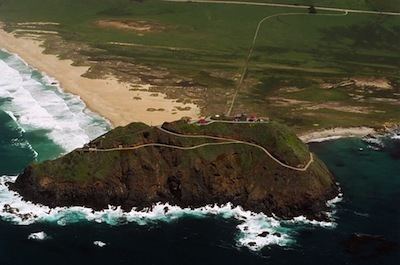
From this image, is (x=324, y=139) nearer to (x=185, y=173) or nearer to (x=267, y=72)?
(x=185, y=173)

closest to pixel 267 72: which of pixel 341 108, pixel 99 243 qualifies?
pixel 341 108

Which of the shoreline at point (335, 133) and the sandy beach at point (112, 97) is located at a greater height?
the sandy beach at point (112, 97)

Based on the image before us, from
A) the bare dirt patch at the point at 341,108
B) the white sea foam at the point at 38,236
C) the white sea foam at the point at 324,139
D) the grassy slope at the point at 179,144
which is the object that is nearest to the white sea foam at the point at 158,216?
the white sea foam at the point at 38,236

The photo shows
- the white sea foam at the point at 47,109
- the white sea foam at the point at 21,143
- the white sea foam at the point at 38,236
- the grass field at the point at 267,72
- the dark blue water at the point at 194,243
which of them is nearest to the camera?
the dark blue water at the point at 194,243

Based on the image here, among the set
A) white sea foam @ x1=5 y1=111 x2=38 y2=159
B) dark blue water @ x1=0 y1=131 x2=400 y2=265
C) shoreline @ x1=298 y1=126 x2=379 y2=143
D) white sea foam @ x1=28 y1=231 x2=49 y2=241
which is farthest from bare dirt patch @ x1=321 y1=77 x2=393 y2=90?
white sea foam @ x1=28 y1=231 x2=49 y2=241

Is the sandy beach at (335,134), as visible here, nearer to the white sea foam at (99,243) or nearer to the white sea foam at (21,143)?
the white sea foam at (21,143)

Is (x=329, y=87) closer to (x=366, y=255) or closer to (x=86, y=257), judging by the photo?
(x=366, y=255)
